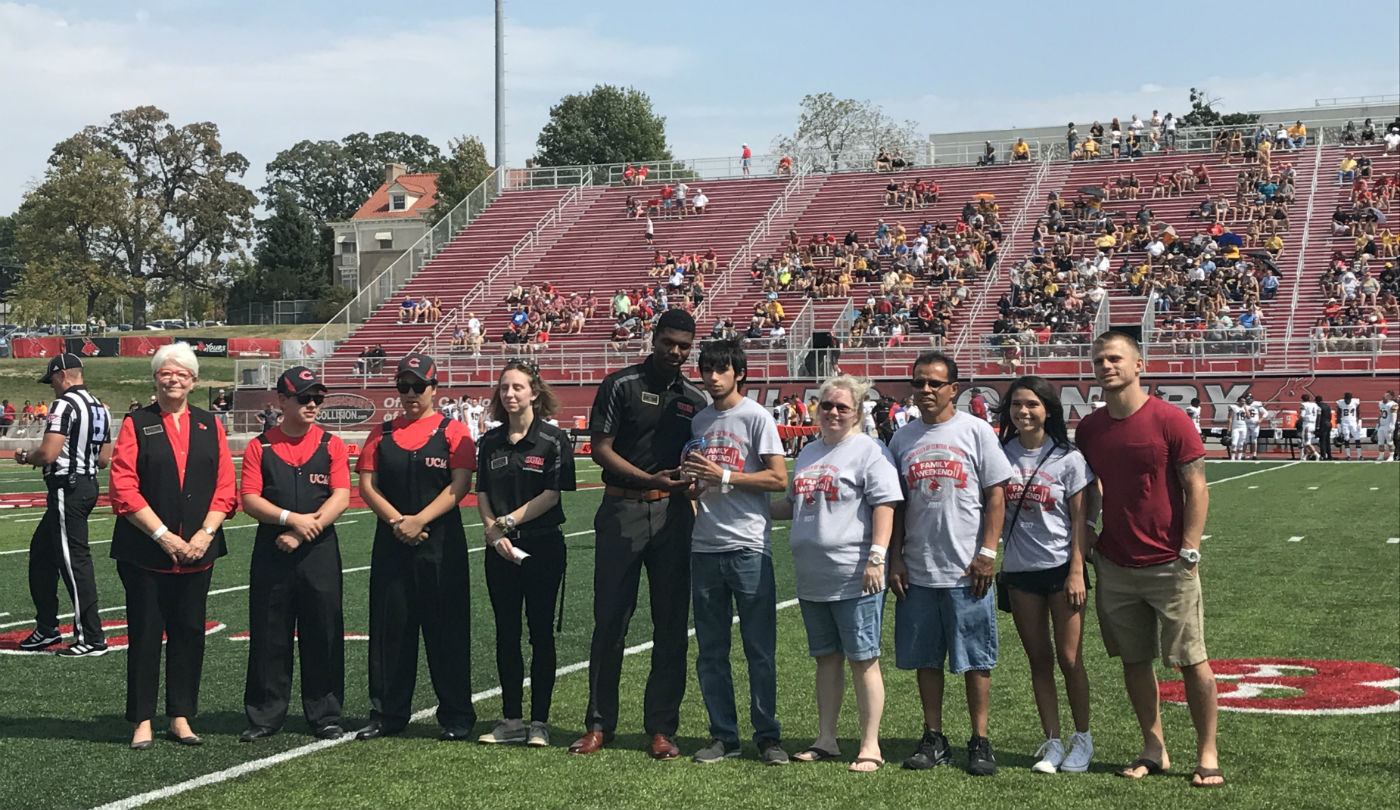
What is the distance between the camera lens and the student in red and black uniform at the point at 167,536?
22.7 feet

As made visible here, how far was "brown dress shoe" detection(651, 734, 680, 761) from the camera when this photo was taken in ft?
21.7

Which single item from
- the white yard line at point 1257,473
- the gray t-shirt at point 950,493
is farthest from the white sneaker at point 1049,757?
the white yard line at point 1257,473

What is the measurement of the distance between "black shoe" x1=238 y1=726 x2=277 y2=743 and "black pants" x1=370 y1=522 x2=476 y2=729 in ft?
1.63

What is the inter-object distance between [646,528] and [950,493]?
1407 millimetres

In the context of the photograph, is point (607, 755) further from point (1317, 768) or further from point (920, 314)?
point (920, 314)

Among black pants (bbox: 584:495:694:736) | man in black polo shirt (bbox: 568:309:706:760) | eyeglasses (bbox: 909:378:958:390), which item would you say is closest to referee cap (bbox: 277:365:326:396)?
man in black polo shirt (bbox: 568:309:706:760)

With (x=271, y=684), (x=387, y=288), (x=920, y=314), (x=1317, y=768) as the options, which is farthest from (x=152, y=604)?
(x=387, y=288)

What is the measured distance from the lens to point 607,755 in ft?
22.0

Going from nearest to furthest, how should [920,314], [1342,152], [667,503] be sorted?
1. [667,503]
2. [920,314]
3. [1342,152]

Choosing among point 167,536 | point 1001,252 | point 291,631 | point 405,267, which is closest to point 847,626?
point 291,631

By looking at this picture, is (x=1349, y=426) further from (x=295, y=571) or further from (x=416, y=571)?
(x=295, y=571)

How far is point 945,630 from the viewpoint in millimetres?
6383

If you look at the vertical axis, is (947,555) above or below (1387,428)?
above

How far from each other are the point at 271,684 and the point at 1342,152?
145 ft
